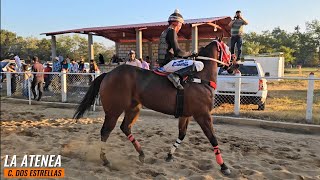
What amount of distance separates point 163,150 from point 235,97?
3813 mm

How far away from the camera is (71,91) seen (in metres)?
11.3

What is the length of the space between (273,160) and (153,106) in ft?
7.37

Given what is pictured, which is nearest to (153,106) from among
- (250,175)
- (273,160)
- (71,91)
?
(250,175)

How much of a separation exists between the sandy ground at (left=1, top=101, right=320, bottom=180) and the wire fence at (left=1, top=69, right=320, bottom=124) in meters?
1.11

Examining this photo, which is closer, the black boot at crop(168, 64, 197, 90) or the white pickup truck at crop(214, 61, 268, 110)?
the black boot at crop(168, 64, 197, 90)

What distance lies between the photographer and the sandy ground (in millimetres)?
4328

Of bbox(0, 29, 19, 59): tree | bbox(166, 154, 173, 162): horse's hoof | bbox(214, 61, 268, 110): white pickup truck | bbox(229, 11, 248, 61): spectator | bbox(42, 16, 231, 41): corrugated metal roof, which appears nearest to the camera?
bbox(166, 154, 173, 162): horse's hoof

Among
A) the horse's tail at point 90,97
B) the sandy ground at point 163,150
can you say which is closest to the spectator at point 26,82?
the sandy ground at point 163,150

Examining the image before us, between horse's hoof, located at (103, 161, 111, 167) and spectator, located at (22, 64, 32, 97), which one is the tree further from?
horse's hoof, located at (103, 161, 111, 167)

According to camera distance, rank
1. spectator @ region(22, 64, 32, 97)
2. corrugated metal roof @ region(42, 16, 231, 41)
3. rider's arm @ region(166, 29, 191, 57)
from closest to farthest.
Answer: rider's arm @ region(166, 29, 191, 57), spectator @ region(22, 64, 32, 97), corrugated metal roof @ region(42, 16, 231, 41)

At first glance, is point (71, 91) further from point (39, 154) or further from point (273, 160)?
point (273, 160)

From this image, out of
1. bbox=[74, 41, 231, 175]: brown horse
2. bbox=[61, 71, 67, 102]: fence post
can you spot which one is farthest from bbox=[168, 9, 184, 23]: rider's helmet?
bbox=[61, 71, 67, 102]: fence post

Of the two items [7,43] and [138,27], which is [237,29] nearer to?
[138,27]

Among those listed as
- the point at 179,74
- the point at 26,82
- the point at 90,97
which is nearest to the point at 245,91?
the point at 179,74
